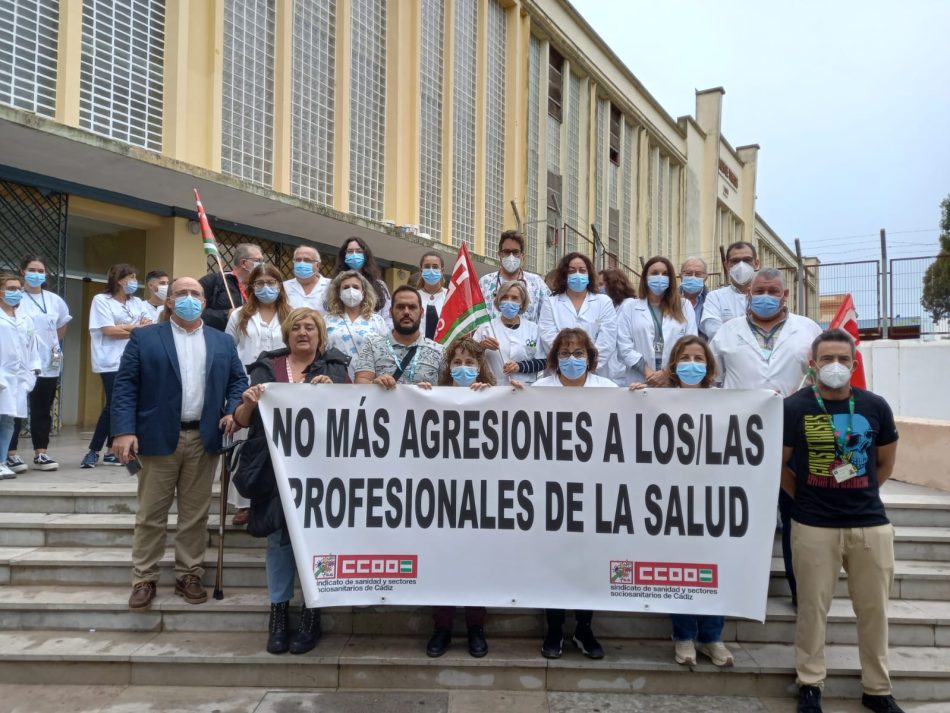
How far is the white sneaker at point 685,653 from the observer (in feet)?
12.9

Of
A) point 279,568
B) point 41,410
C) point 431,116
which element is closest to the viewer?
point 279,568

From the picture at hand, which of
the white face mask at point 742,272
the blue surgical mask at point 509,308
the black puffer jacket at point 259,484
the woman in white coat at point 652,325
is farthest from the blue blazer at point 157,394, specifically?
the white face mask at point 742,272

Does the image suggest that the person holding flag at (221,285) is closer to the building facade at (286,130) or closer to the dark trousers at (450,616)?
the building facade at (286,130)

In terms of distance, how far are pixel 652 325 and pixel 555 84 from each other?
49.1 ft

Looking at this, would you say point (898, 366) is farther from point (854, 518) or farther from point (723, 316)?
point (854, 518)

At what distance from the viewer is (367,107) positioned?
12203 mm

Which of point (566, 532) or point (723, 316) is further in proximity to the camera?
point (723, 316)

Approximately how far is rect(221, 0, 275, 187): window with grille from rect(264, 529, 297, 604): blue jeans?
6.93 m

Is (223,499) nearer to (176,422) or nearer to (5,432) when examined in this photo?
(176,422)

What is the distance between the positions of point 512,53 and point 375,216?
653 cm

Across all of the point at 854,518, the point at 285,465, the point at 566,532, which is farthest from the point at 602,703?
the point at 285,465

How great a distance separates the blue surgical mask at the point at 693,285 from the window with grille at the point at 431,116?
845 cm

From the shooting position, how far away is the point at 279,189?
10.3 metres

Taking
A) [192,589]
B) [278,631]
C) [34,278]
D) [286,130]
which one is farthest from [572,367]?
[286,130]
